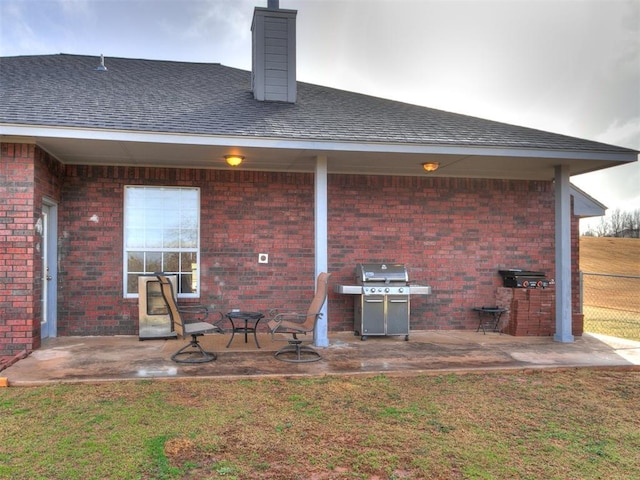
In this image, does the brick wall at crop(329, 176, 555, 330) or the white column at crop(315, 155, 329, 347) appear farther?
the brick wall at crop(329, 176, 555, 330)

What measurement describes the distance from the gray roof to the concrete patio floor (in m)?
2.99

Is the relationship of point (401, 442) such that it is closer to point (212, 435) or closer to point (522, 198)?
point (212, 435)

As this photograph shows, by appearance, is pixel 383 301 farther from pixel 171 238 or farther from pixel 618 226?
pixel 618 226

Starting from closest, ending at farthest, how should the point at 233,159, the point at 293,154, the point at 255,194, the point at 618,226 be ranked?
the point at 293,154
the point at 233,159
the point at 255,194
the point at 618,226

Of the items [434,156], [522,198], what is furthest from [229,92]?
[522,198]

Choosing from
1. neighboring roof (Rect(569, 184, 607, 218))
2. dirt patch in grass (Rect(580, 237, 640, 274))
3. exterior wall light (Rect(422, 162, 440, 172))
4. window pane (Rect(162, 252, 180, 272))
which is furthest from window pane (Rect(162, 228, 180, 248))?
dirt patch in grass (Rect(580, 237, 640, 274))

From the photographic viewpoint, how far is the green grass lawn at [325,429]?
3.02 m

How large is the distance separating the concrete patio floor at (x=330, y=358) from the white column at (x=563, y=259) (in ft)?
1.01

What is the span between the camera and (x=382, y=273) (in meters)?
7.38

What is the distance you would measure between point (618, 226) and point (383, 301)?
35.7 meters

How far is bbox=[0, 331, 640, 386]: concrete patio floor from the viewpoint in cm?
519

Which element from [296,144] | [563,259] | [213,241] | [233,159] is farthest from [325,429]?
[563,259]

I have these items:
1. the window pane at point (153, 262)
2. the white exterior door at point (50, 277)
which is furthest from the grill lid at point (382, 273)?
the white exterior door at point (50, 277)

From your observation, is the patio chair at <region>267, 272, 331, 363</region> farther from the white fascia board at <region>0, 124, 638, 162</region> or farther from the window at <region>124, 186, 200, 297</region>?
the window at <region>124, 186, 200, 297</region>
